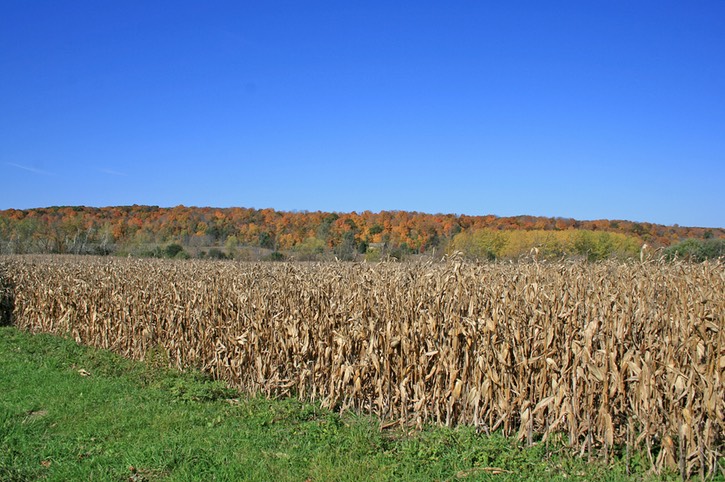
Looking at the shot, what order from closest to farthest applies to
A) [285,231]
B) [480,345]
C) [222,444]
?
[222,444] → [480,345] → [285,231]

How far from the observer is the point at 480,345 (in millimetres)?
6289

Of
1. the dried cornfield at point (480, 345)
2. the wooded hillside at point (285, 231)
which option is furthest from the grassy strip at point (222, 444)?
the wooded hillside at point (285, 231)

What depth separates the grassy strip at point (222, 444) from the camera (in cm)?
532

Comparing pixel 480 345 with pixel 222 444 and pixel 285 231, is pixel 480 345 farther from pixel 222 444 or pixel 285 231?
pixel 285 231

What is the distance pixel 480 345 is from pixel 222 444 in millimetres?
2903

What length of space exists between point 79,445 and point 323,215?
144 ft

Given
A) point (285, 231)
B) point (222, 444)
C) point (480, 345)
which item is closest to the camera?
point (222, 444)

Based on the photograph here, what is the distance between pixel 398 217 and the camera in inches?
1969

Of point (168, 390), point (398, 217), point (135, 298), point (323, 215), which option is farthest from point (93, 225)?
point (168, 390)

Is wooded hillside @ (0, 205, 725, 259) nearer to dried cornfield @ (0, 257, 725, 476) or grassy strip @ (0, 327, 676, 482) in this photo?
dried cornfield @ (0, 257, 725, 476)

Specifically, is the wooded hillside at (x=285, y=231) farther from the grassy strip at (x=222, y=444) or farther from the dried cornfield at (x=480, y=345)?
the grassy strip at (x=222, y=444)

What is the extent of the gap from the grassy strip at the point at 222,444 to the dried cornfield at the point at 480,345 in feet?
1.09

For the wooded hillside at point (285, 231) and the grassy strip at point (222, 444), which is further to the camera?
the wooded hillside at point (285, 231)

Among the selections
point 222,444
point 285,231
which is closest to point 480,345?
point 222,444
